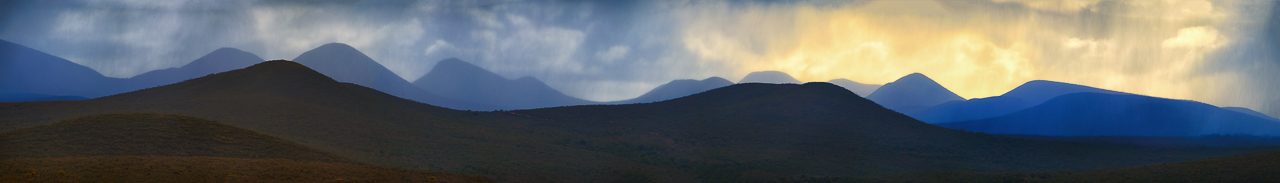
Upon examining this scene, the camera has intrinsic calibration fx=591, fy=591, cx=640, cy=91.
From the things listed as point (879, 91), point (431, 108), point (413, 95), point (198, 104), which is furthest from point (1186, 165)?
point (413, 95)

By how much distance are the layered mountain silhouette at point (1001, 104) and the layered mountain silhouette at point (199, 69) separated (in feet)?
311

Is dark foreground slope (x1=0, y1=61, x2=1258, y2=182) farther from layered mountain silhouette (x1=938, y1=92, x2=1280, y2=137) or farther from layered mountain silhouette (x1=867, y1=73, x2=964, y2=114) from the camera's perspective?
layered mountain silhouette (x1=867, y1=73, x2=964, y2=114)

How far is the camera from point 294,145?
83.4 feet

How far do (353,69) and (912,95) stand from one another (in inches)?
3890

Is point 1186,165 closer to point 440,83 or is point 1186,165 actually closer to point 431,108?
point 431,108

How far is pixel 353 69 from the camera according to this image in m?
112

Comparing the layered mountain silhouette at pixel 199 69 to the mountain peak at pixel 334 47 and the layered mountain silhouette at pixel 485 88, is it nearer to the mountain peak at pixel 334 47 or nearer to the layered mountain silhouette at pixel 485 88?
the mountain peak at pixel 334 47

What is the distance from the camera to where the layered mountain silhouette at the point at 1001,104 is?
7081cm

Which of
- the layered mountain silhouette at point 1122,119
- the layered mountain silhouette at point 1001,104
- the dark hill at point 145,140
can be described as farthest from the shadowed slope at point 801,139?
the layered mountain silhouette at point 1001,104

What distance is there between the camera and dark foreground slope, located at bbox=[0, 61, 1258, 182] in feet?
97.0

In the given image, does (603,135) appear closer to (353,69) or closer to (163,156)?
(163,156)

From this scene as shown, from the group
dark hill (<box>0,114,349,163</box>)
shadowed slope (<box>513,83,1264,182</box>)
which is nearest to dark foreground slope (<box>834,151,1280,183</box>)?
shadowed slope (<box>513,83,1264,182</box>)

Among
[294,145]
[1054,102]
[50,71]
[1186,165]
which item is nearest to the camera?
[1186,165]

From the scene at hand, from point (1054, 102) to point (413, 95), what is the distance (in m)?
92.4
